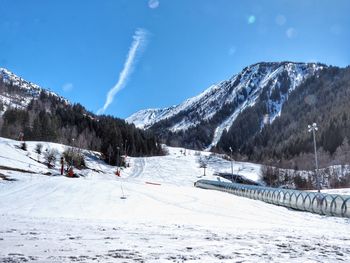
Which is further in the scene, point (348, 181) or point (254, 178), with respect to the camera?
point (254, 178)

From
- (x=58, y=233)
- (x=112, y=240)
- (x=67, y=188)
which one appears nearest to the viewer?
(x=112, y=240)

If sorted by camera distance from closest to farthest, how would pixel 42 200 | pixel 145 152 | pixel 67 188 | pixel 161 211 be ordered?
pixel 161 211, pixel 42 200, pixel 67 188, pixel 145 152

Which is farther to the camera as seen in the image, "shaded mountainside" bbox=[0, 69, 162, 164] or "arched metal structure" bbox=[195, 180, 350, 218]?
"shaded mountainside" bbox=[0, 69, 162, 164]

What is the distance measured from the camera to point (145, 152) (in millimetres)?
190875

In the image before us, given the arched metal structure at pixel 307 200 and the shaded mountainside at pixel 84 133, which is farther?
the shaded mountainside at pixel 84 133

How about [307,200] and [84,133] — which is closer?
[307,200]

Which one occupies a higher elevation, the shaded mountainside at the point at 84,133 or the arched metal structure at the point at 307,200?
the shaded mountainside at the point at 84,133

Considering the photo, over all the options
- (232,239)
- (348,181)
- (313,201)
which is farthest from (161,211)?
(348,181)

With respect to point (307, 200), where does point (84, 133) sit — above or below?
above

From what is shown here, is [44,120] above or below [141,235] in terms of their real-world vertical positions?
above

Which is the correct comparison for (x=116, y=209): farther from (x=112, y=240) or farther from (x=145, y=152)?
(x=145, y=152)

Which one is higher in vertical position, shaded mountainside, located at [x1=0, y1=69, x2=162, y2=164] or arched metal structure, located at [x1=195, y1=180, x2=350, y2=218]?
shaded mountainside, located at [x1=0, y1=69, x2=162, y2=164]

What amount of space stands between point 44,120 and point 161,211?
16189cm

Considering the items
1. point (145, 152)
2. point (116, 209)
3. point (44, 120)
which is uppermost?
point (44, 120)
